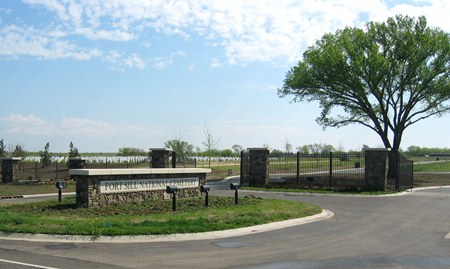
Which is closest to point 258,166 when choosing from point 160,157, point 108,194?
point 160,157

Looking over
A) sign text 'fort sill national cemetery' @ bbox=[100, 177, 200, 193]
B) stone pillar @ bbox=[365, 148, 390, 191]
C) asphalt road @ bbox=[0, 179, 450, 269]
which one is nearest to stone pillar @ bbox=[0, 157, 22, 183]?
sign text 'fort sill national cemetery' @ bbox=[100, 177, 200, 193]

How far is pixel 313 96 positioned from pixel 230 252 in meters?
31.0

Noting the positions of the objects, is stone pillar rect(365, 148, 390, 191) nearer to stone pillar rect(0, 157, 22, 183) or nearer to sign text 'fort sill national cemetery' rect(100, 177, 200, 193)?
sign text 'fort sill national cemetery' rect(100, 177, 200, 193)

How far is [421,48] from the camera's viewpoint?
36.1 m

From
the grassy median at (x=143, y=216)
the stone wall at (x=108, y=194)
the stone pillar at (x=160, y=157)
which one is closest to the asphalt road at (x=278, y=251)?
the grassy median at (x=143, y=216)

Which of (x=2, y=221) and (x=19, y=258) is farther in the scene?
(x=2, y=221)

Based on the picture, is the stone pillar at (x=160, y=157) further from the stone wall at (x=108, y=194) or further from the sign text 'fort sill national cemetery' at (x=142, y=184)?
the stone wall at (x=108, y=194)

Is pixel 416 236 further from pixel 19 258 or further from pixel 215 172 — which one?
pixel 215 172

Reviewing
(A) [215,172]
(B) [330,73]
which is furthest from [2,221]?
(A) [215,172]

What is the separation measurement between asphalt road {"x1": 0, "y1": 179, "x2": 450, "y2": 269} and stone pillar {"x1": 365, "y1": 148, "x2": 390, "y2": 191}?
45.0 feet

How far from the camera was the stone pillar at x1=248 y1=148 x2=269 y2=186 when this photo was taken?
32.5 meters

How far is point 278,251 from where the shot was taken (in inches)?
419

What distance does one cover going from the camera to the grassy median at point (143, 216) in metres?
12.3

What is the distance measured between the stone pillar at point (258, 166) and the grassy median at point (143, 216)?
43.2 feet
